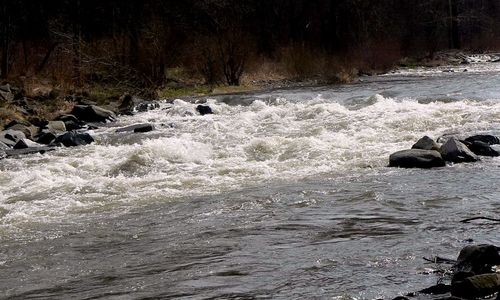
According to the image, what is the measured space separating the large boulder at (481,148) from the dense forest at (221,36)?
14475 millimetres

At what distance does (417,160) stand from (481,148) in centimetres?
136

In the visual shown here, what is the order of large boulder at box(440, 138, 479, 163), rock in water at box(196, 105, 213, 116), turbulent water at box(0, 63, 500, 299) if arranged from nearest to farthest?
1. turbulent water at box(0, 63, 500, 299)
2. large boulder at box(440, 138, 479, 163)
3. rock in water at box(196, 105, 213, 116)

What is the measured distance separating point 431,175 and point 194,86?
53.0 ft

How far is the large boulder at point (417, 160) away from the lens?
10.2 m

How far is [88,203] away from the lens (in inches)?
351

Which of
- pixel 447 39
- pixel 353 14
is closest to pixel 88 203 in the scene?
pixel 353 14

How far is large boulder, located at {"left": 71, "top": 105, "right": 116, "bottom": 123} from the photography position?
59.1ft

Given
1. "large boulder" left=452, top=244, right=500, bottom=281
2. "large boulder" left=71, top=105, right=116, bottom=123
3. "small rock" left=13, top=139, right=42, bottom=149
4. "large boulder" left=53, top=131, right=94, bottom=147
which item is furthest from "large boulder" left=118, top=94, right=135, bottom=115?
"large boulder" left=452, top=244, right=500, bottom=281

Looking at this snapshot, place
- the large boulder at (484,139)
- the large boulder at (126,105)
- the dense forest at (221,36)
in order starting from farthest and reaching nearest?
the dense forest at (221,36) < the large boulder at (126,105) < the large boulder at (484,139)

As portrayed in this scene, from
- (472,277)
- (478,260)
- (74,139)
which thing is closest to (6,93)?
(74,139)

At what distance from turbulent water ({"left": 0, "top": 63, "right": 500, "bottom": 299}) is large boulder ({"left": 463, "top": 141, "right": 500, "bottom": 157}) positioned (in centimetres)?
42

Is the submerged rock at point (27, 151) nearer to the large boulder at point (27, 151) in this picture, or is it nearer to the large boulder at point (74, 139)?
the large boulder at point (27, 151)

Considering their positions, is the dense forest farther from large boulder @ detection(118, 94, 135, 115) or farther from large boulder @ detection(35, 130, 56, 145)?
large boulder @ detection(35, 130, 56, 145)

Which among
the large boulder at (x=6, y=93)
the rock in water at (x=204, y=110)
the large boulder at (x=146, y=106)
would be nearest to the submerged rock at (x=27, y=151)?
the rock in water at (x=204, y=110)
